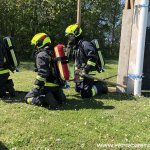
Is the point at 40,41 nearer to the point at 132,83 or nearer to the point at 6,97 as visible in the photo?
the point at 6,97

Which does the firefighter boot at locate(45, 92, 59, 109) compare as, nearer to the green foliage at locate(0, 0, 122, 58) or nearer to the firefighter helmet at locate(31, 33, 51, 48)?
the firefighter helmet at locate(31, 33, 51, 48)

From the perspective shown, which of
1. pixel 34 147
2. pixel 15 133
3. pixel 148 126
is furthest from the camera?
pixel 148 126

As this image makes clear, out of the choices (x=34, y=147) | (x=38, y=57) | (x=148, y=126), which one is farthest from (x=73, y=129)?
(x=38, y=57)

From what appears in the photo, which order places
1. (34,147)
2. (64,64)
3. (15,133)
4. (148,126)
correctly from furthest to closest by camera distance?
(64,64) < (148,126) < (15,133) < (34,147)

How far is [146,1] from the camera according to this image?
8617mm

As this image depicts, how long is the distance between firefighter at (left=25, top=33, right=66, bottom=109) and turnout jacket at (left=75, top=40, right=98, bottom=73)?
1209 millimetres

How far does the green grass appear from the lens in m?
5.43

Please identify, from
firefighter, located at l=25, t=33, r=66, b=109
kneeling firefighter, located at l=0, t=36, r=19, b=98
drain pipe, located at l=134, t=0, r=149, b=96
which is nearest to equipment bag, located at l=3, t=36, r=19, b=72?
kneeling firefighter, located at l=0, t=36, r=19, b=98

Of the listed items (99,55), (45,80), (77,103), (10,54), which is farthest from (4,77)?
(99,55)

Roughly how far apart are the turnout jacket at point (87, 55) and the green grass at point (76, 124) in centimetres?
91

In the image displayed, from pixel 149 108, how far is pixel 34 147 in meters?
3.34

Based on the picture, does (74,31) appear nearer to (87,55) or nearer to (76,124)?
(87,55)

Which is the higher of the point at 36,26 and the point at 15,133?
the point at 36,26

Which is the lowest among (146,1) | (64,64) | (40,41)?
(64,64)
